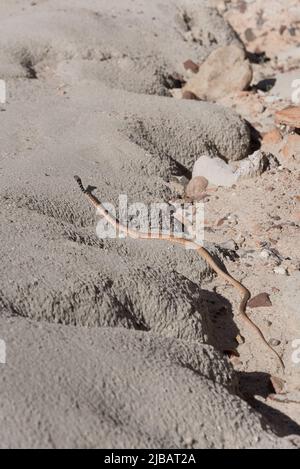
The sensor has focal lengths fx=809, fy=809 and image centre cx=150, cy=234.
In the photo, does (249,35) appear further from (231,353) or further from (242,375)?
(242,375)

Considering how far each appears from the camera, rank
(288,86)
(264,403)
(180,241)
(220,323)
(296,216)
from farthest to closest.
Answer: (288,86) < (296,216) < (180,241) < (220,323) < (264,403)

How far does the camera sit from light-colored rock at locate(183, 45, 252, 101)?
700 cm

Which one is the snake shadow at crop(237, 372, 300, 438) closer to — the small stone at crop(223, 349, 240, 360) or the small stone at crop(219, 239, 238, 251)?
the small stone at crop(223, 349, 240, 360)

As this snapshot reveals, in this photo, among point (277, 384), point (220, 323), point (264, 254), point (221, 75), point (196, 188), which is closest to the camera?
point (277, 384)

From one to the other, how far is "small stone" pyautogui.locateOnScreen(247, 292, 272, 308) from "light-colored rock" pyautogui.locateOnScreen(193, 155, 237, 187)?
1.46 m

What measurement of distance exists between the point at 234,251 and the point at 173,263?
590mm

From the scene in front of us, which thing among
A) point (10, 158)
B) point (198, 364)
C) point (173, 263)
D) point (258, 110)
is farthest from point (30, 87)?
point (198, 364)

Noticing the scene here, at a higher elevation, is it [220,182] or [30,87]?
[30,87]

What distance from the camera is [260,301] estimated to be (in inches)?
175

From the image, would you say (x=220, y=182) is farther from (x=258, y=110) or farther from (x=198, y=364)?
(x=198, y=364)

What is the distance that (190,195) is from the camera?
→ 224 inches

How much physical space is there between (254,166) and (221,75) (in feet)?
5.27

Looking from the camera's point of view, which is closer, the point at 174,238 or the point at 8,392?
the point at 8,392

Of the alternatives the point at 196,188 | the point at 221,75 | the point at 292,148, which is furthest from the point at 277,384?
the point at 221,75
